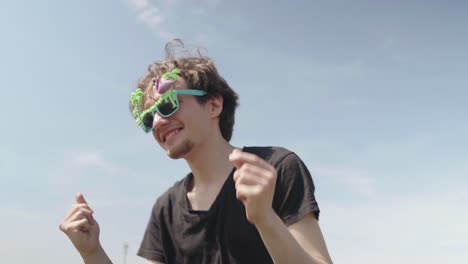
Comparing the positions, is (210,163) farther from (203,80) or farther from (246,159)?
(246,159)

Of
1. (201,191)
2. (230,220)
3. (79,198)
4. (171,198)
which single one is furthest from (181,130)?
(79,198)

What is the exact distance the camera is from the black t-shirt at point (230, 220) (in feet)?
11.8

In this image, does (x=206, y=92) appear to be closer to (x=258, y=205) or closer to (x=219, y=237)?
(x=219, y=237)

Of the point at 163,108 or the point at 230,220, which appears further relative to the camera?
the point at 163,108

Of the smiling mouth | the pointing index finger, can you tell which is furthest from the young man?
the pointing index finger

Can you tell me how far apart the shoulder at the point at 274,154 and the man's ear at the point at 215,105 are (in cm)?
54

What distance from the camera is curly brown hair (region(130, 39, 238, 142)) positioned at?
4.57 m

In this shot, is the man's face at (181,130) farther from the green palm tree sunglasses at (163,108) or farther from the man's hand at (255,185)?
the man's hand at (255,185)

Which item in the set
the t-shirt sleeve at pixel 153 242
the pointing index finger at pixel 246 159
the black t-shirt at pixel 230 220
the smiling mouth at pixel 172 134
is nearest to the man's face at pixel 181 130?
the smiling mouth at pixel 172 134

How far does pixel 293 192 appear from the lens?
3.61m

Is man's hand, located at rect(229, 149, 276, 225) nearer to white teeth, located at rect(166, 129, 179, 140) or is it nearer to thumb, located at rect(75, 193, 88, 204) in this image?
white teeth, located at rect(166, 129, 179, 140)

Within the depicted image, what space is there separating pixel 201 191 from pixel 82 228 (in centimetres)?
109

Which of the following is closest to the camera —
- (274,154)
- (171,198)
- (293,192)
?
(293,192)

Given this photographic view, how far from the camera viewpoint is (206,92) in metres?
4.54
